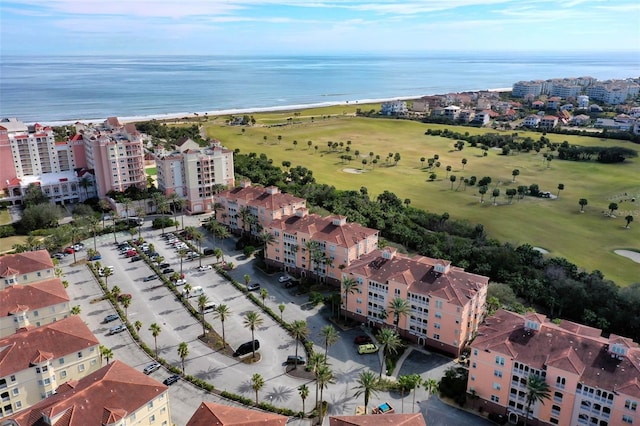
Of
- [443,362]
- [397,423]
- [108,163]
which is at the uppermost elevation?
[108,163]

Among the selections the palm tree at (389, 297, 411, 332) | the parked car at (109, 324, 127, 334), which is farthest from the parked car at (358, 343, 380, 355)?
the parked car at (109, 324, 127, 334)

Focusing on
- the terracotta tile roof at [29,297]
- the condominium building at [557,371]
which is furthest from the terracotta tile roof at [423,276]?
the terracotta tile roof at [29,297]

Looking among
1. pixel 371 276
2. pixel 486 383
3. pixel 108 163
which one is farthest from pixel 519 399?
pixel 108 163

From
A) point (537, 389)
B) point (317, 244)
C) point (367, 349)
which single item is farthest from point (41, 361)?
point (537, 389)

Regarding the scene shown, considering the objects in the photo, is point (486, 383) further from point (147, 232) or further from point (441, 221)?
point (147, 232)

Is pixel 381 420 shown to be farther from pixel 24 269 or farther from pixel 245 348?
pixel 24 269

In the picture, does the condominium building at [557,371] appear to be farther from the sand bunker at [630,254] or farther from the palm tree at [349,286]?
the sand bunker at [630,254]
